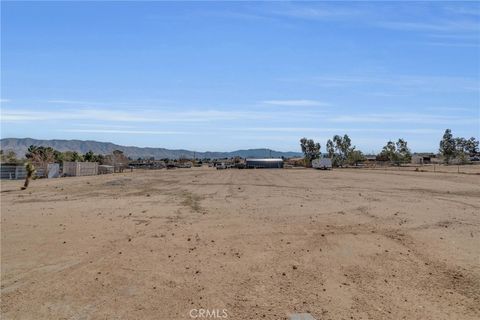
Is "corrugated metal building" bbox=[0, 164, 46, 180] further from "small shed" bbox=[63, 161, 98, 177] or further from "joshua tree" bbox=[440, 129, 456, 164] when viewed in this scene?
"joshua tree" bbox=[440, 129, 456, 164]

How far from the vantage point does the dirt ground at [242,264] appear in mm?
7391

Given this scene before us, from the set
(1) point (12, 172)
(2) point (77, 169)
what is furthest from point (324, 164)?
(1) point (12, 172)

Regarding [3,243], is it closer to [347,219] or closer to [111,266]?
[111,266]

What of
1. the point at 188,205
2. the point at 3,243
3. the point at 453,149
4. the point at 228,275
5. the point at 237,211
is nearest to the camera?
the point at 228,275

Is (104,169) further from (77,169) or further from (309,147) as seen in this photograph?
(309,147)

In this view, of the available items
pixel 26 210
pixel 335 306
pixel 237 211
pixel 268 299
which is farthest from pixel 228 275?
pixel 26 210

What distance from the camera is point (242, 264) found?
9727mm

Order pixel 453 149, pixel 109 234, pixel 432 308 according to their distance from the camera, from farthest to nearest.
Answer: pixel 453 149, pixel 109 234, pixel 432 308

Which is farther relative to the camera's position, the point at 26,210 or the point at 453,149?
the point at 453,149

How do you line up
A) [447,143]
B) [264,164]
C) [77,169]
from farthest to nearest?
[447,143]
[264,164]
[77,169]

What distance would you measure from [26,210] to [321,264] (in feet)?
44.4

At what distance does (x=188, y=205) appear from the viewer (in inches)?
785

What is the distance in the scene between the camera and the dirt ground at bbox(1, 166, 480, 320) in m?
7.39

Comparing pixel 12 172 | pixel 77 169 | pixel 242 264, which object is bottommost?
pixel 242 264
